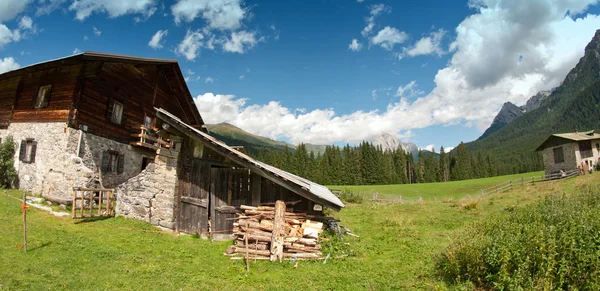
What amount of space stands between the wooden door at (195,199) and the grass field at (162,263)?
0.65 meters

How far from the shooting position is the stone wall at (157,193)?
13586mm

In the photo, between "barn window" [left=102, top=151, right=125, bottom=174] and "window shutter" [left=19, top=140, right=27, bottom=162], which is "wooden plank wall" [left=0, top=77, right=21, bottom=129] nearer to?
"window shutter" [left=19, top=140, right=27, bottom=162]

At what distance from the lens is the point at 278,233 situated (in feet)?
35.1

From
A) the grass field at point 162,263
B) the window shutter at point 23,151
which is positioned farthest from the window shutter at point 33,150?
the grass field at point 162,263

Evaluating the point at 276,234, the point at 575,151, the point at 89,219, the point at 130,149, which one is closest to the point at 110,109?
the point at 130,149

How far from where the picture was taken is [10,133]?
64.2 feet

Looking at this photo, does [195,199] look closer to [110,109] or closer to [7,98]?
[110,109]

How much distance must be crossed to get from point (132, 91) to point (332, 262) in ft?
64.4

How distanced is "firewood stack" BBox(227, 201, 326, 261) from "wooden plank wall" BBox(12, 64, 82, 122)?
1384cm

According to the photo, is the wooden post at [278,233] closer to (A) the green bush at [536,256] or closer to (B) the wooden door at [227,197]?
(B) the wooden door at [227,197]

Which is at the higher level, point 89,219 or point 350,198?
point 89,219

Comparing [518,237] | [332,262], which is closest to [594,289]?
[518,237]

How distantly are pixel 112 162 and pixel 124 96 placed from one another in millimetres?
4830

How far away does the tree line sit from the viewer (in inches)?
3716
